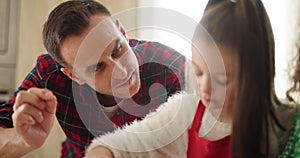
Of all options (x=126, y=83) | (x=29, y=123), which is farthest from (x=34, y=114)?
(x=126, y=83)

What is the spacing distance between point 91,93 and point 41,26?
0.35ft

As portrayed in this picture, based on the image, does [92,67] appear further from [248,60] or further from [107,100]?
[248,60]

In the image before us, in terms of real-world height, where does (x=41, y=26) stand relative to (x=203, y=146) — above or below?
above

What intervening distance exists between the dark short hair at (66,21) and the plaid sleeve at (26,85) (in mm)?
26

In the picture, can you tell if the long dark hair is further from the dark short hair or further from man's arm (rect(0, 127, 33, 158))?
man's arm (rect(0, 127, 33, 158))

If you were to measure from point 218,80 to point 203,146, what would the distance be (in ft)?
0.27

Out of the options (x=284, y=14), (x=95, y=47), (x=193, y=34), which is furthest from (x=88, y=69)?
(x=284, y=14)

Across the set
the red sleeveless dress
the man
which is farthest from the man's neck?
the red sleeveless dress

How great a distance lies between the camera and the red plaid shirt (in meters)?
0.50

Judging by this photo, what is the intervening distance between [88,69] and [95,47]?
0.10 feet

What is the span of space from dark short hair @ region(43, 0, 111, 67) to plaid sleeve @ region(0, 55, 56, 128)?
0.03m

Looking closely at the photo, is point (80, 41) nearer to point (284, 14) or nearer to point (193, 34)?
point (193, 34)

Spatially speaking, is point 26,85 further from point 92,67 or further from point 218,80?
point 218,80

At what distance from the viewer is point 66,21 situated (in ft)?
1.48
